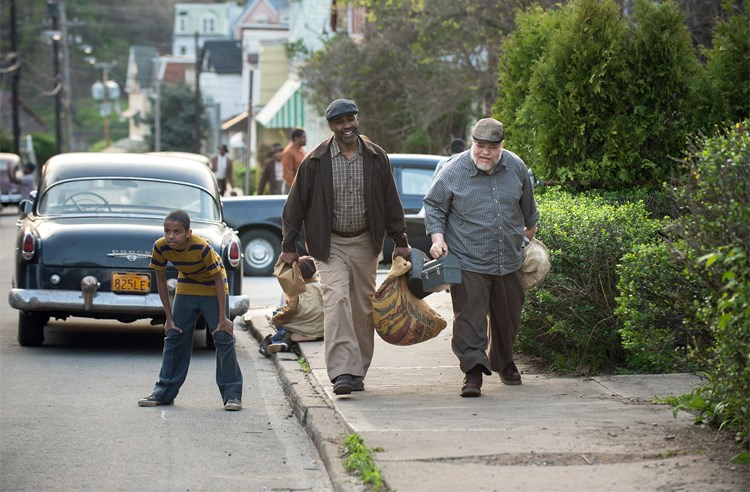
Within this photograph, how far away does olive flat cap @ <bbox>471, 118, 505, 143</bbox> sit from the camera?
7.86 meters

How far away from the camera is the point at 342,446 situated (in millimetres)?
6727

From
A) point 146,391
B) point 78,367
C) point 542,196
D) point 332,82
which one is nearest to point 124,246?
point 78,367

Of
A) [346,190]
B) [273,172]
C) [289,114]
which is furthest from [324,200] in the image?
[289,114]

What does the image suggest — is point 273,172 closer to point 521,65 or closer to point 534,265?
point 521,65

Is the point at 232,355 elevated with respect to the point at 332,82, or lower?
lower

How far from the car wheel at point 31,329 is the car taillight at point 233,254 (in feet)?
5.62

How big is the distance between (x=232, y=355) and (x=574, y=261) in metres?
2.39

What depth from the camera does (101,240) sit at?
418 inches

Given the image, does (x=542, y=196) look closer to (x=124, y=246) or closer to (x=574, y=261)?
(x=574, y=261)

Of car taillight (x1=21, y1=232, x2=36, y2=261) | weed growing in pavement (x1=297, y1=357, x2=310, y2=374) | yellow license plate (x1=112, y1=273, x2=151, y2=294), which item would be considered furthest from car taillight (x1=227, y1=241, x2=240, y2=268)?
car taillight (x1=21, y1=232, x2=36, y2=261)

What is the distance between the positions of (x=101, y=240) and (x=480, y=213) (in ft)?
13.1

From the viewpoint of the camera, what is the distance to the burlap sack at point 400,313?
8156 mm

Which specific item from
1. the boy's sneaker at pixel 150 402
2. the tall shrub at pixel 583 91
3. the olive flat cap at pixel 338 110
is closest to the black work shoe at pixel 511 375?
the olive flat cap at pixel 338 110

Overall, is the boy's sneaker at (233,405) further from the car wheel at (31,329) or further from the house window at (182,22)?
the house window at (182,22)
